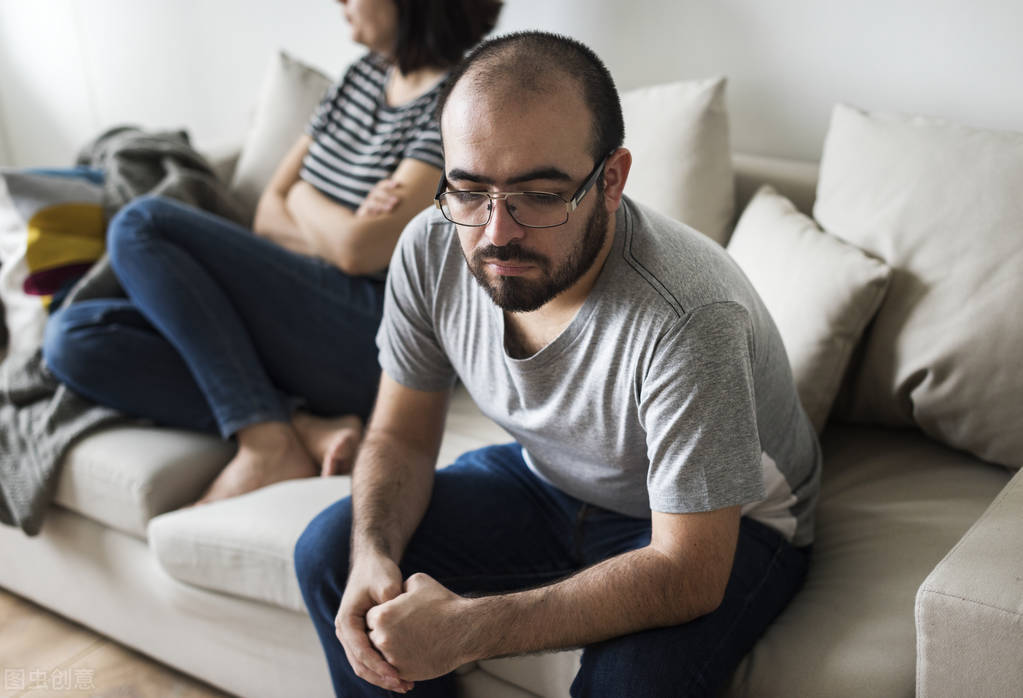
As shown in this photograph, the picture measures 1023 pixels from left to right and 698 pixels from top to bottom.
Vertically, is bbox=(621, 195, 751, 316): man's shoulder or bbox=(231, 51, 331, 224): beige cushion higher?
bbox=(621, 195, 751, 316): man's shoulder

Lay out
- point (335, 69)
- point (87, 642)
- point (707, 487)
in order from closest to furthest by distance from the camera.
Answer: point (707, 487) < point (87, 642) < point (335, 69)

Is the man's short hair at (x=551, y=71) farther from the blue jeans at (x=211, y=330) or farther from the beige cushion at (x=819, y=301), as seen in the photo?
the blue jeans at (x=211, y=330)

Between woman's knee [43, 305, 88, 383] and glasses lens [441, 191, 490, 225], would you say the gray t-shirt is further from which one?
woman's knee [43, 305, 88, 383]

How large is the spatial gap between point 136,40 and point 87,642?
1.83 meters

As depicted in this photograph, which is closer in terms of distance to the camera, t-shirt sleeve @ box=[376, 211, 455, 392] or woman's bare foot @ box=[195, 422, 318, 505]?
t-shirt sleeve @ box=[376, 211, 455, 392]

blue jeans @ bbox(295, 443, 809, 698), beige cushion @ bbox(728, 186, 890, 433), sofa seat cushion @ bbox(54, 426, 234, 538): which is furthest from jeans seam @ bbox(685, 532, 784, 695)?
sofa seat cushion @ bbox(54, 426, 234, 538)

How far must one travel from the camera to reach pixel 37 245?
6.22 feet

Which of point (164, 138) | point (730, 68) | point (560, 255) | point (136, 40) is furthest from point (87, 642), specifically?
point (136, 40)

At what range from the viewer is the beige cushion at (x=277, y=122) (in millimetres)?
2203

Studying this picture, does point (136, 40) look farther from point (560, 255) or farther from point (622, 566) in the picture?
point (622, 566)

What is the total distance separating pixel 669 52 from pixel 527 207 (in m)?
1.04

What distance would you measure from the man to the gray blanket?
63 cm

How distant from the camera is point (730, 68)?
6.15 feet

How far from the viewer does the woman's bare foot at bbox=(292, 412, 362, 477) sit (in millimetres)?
1663
